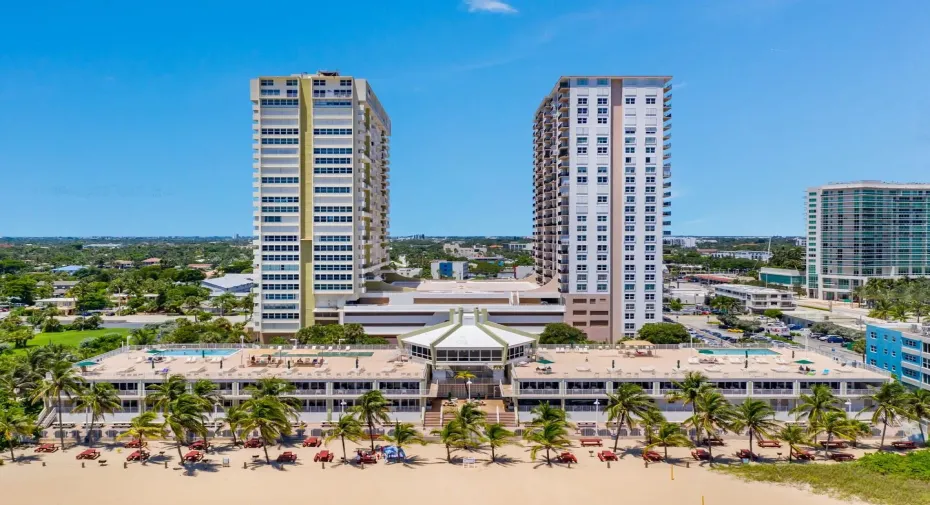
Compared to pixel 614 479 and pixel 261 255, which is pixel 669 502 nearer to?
pixel 614 479

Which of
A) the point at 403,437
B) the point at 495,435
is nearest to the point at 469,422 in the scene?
the point at 495,435

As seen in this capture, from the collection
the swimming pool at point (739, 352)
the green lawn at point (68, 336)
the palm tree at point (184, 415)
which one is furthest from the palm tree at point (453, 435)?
the green lawn at point (68, 336)

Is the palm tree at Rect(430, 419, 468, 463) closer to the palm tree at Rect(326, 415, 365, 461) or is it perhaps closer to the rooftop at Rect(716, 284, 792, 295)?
the palm tree at Rect(326, 415, 365, 461)

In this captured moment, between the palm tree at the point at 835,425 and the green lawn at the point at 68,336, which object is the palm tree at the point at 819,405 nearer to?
the palm tree at the point at 835,425

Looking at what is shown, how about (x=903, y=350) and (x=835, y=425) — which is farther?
(x=903, y=350)

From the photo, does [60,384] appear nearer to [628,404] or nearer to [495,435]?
[495,435]

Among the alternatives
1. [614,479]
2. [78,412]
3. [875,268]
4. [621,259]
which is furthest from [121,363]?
[875,268]
